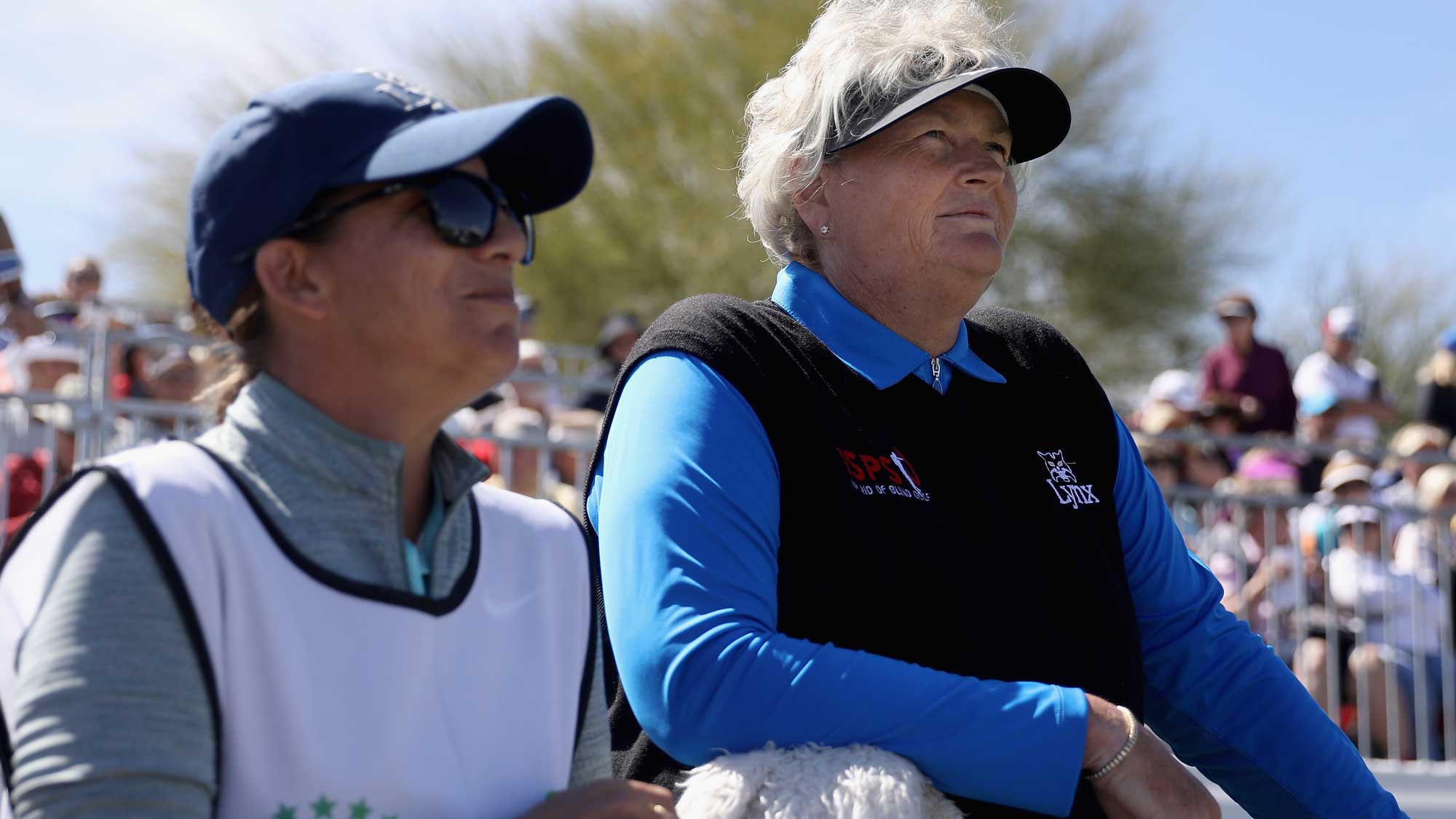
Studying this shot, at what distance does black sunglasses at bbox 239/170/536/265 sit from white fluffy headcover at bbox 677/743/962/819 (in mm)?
771

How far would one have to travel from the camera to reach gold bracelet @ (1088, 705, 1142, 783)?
204 cm

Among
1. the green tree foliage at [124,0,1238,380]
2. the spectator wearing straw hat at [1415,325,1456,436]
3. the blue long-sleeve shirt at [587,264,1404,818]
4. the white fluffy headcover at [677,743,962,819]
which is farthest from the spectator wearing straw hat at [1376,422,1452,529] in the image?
the green tree foliage at [124,0,1238,380]

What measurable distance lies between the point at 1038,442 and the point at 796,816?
90cm

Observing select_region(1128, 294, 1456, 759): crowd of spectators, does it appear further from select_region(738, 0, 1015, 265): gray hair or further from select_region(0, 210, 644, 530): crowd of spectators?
select_region(738, 0, 1015, 265): gray hair

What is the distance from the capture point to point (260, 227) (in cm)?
147

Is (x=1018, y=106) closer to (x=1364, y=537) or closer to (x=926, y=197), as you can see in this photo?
(x=926, y=197)

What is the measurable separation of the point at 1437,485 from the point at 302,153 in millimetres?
6667

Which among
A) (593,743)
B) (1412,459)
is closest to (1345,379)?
(1412,459)

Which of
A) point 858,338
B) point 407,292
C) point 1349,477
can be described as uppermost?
point 407,292

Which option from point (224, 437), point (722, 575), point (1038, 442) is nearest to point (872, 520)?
point (722, 575)

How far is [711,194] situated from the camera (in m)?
18.7

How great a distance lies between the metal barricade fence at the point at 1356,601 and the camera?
6.46 m

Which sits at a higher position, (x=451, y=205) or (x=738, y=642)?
(x=451, y=205)

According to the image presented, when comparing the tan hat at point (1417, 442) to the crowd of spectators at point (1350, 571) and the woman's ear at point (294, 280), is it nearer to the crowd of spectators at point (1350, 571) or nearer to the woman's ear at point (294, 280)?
the crowd of spectators at point (1350, 571)
